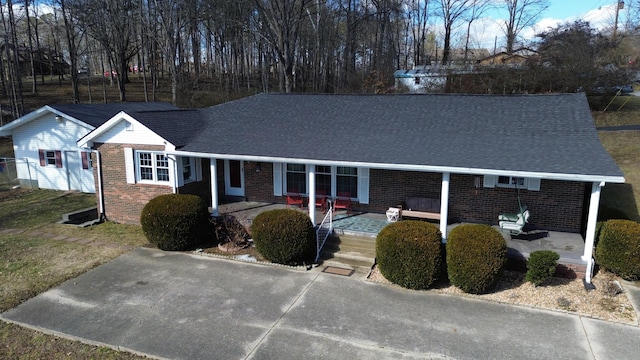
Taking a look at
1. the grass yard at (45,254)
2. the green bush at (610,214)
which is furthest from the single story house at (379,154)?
the grass yard at (45,254)

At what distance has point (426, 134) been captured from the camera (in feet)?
43.4

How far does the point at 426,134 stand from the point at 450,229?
3.02 metres

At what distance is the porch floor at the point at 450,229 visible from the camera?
11.3 meters

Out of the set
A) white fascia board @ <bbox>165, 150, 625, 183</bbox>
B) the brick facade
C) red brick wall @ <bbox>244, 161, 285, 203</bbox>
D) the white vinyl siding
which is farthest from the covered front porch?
the white vinyl siding

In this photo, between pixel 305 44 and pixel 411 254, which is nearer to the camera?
pixel 411 254

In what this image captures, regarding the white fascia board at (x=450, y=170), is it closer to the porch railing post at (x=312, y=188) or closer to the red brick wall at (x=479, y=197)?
the porch railing post at (x=312, y=188)

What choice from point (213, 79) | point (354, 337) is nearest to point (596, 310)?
point (354, 337)

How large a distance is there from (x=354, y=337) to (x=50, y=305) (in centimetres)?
705

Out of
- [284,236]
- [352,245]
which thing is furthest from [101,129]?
[352,245]

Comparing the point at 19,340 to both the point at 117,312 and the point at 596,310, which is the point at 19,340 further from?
the point at 596,310

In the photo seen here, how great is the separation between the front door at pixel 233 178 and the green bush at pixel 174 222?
3.37 m

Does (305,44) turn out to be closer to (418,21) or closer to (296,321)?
(418,21)

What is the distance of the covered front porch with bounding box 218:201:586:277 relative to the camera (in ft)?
35.8

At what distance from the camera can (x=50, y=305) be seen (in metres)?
9.80
